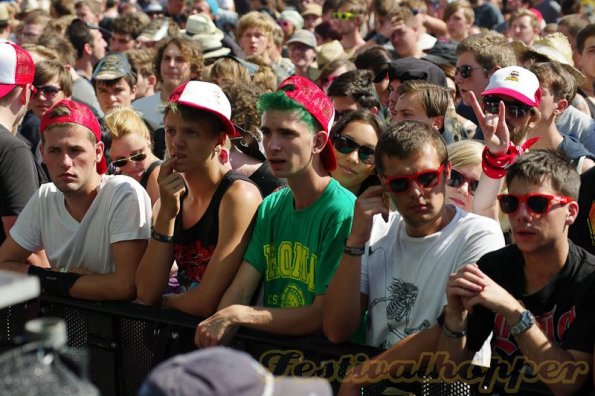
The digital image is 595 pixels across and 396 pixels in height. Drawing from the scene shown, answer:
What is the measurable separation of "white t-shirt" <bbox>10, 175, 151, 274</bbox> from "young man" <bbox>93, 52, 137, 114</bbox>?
3.55 m

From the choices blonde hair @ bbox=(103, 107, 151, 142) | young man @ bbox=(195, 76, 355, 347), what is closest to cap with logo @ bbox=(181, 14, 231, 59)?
blonde hair @ bbox=(103, 107, 151, 142)

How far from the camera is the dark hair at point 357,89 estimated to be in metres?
7.24

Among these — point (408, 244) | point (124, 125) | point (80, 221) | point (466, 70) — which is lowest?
point (124, 125)

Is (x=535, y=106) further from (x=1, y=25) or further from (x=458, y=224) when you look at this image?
(x=1, y=25)

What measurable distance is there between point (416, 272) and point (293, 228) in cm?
71

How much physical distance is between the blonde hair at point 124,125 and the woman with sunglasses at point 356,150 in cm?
159

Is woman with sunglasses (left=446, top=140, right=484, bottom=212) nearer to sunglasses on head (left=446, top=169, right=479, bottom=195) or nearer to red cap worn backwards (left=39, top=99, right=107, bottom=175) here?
sunglasses on head (left=446, top=169, right=479, bottom=195)

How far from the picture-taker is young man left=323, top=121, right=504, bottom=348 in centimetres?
427

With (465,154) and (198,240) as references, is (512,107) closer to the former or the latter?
(465,154)

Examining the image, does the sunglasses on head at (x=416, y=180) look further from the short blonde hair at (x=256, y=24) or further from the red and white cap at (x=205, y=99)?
the short blonde hair at (x=256, y=24)

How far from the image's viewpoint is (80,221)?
545 centimetres

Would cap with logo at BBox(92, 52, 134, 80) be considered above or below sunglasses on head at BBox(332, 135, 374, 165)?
below

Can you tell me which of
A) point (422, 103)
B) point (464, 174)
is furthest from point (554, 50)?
point (464, 174)

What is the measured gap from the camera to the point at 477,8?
1680 cm
